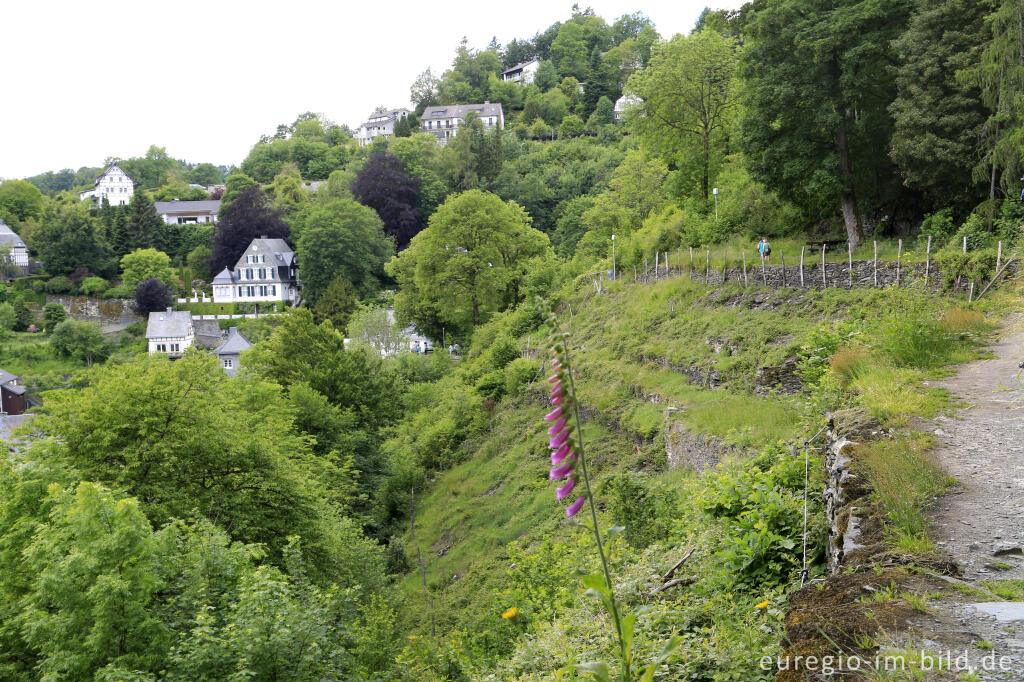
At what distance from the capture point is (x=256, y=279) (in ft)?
327

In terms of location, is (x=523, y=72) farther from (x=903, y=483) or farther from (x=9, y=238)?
(x=903, y=483)

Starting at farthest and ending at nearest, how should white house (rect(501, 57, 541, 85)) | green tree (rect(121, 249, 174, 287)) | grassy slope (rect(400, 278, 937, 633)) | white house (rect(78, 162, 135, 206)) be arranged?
white house (rect(501, 57, 541, 85)), white house (rect(78, 162, 135, 206)), green tree (rect(121, 249, 174, 287)), grassy slope (rect(400, 278, 937, 633))

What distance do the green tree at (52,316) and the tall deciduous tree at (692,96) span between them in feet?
297

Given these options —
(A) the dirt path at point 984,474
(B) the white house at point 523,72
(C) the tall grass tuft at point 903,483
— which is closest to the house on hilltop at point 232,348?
(A) the dirt path at point 984,474

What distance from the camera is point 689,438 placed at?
15.2 metres

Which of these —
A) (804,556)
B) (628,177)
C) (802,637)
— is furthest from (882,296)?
(628,177)

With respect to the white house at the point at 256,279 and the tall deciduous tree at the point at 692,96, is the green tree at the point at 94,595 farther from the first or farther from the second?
the white house at the point at 256,279

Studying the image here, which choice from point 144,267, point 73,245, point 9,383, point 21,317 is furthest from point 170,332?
point 73,245

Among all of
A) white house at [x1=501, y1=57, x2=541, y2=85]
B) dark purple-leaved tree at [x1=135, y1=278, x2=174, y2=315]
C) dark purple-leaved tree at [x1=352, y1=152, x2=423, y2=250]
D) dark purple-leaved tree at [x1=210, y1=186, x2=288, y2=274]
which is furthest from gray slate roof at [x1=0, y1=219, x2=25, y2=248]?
white house at [x1=501, y1=57, x2=541, y2=85]

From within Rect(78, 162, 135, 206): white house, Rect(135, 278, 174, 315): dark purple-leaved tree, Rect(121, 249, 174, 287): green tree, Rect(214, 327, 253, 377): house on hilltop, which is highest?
Rect(78, 162, 135, 206): white house

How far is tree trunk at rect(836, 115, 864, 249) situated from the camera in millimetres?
21484

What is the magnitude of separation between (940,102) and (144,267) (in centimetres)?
10548

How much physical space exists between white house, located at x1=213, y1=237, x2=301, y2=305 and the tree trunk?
88.3m

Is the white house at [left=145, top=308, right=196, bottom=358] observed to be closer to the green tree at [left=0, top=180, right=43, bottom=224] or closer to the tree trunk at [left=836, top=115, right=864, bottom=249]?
the green tree at [left=0, top=180, right=43, bottom=224]
